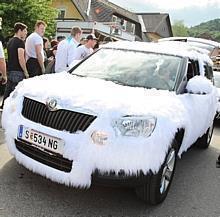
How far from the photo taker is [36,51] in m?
8.01

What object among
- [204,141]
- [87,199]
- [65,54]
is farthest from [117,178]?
[65,54]

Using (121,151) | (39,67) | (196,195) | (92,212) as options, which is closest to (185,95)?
(196,195)

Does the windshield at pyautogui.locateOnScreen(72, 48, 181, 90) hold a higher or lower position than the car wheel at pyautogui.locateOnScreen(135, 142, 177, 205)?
higher

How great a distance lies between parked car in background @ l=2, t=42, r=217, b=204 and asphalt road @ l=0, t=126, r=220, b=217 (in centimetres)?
22

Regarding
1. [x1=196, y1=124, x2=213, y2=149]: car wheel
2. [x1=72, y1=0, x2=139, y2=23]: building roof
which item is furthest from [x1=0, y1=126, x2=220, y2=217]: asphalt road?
[x1=72, y1=0, x2=139, y2=23]: building roof

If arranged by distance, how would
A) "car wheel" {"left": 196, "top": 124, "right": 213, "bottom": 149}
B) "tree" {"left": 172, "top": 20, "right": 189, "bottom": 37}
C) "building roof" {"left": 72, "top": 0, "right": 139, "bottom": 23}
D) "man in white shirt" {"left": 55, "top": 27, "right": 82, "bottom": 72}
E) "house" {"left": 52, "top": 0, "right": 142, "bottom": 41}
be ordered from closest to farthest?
"car wheel" {"left": 196, "top": 124, "right": 213, "bottom": 149} → "man in white shirt" {"left": 55, "top": 27, "right": 82, "bottom": 72} → "house" {"left": 52, "top": 0, "right": 142, "bottom": 41} → "building roof" {"left": 72, "top": 0, "right": 139, "bottom": 23} → "tree" {"left": 172, "top": 20, "right": 189, "bottom": 37}

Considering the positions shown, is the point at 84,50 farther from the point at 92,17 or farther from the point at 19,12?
the point at 92,17

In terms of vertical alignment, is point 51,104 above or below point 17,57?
above

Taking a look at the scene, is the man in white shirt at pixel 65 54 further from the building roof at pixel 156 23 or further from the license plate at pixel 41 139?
the building roof at pixel 156 23

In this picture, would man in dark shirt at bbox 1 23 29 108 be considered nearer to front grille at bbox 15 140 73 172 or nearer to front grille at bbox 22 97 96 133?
front grille at bbox 22 97 96 133

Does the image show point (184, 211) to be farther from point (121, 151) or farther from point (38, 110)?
point (38, 110)

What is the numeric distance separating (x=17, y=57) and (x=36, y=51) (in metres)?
0.59

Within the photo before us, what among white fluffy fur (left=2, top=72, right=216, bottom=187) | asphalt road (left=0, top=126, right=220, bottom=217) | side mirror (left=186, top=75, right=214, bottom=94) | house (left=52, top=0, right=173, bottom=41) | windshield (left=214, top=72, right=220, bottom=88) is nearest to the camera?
white fluffy fur (left=2, top=72, right=216, bottom=187)

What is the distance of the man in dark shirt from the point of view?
7.38 metres
